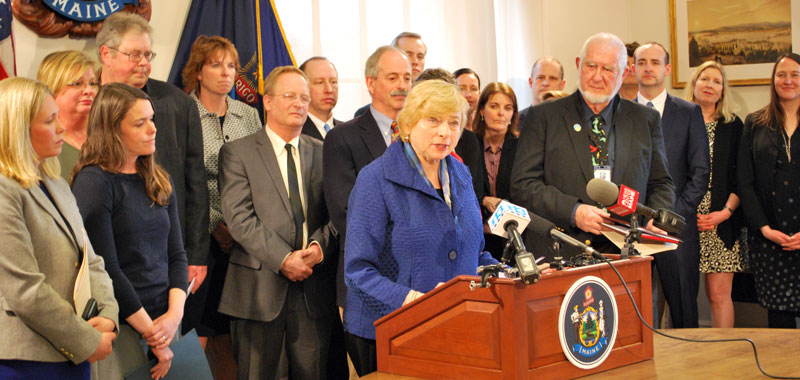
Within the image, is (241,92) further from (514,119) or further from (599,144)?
(599,144)

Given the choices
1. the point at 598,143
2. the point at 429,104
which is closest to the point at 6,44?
the point at 429,104

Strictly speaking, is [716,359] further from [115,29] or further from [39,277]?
[115,29]

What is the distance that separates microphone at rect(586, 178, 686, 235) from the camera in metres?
2.37

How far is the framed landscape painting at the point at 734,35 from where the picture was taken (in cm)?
609

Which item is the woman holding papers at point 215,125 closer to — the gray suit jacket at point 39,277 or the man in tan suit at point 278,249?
the man in tan suit at point 278,249

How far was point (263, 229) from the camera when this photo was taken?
3395 millimetres

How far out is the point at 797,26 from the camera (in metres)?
6.00

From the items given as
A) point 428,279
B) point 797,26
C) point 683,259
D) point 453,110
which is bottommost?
point 683,259

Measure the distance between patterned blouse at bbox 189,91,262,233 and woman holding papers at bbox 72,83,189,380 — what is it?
2.86 feet

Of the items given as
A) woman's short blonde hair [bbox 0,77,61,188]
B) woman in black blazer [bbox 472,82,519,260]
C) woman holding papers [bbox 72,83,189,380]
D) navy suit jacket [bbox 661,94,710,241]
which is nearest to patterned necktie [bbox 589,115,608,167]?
woman in black blazer [bbox 472,82,519,260]

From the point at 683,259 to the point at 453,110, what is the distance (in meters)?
2.27

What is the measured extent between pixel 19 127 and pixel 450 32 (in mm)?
4232

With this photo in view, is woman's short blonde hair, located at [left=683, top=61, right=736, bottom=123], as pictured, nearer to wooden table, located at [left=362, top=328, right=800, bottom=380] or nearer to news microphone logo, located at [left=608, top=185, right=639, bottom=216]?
wooden table, located at [left=362, top=328, right=800, bottom=380]

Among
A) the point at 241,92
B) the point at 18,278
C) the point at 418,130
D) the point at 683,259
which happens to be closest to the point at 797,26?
the point at 683,259
